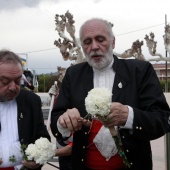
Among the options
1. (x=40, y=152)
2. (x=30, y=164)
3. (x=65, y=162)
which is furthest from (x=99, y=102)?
(x=65, y=162)

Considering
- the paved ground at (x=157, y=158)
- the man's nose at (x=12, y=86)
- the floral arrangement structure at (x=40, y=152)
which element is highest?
the man's nose at (x=12, y=86)

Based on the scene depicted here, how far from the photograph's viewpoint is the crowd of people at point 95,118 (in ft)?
6.85

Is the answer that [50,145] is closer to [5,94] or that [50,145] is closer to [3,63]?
[5,94]

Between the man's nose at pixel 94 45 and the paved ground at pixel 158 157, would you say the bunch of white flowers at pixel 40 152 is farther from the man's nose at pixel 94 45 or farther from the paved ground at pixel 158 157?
the paved ground at pixel 158 157

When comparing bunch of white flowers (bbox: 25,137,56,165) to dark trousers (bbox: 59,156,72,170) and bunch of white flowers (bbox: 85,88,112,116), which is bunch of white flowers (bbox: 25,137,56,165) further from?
dark trousers (bbox: 59,156,72,170)

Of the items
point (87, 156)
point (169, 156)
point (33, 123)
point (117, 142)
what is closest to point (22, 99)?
point (33, 123)

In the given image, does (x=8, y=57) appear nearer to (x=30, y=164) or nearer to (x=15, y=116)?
(x=15, y=116)

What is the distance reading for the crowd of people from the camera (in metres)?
2.09

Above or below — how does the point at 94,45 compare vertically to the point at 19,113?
above

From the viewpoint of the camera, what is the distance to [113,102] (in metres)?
2.10

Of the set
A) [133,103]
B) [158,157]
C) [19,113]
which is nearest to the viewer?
[133,103]

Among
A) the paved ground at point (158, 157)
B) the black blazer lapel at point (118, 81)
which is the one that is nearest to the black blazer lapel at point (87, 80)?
the black blazer lapel at point (118, 81)

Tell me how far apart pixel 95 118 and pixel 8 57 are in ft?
2.79

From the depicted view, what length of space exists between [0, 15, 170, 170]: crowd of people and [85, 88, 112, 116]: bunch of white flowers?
0.13ft
